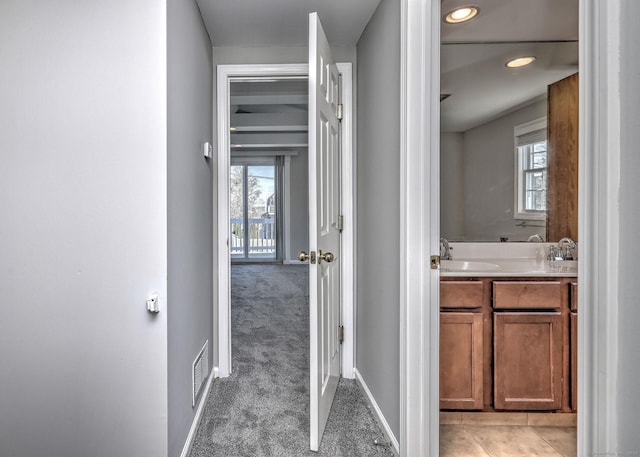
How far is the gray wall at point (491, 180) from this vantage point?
238 cm

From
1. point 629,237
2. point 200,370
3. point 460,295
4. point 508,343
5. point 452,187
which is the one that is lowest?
point 200,370

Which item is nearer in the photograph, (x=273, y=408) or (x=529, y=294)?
(x=529, y=294)

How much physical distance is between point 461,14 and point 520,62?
1.82ft

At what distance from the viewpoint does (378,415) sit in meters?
1.96

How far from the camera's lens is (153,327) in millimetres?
1387

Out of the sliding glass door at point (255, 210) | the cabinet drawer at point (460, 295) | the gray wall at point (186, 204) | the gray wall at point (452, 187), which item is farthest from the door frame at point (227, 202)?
the sliding glass door at point (255, 210)

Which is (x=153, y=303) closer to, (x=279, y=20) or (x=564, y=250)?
(x=279, y=20)

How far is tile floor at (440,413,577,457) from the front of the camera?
1.77 metres

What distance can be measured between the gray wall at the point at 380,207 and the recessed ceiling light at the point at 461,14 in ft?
1.58

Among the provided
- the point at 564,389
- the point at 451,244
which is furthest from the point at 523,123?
the point at 564,389

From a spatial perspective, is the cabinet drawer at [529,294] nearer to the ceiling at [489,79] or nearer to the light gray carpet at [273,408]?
the light gray carpet at [273,408]

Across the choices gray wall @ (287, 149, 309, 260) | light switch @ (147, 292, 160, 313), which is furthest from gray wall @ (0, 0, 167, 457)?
gray wall @ (287, 149, 309, 260)

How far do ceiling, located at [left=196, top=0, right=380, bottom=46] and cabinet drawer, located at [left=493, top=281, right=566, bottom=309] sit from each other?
1713 millimetres

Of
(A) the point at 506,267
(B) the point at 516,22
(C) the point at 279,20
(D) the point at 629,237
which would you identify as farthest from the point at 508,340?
(C) the point at 279,20
